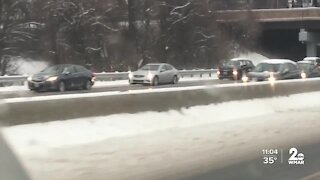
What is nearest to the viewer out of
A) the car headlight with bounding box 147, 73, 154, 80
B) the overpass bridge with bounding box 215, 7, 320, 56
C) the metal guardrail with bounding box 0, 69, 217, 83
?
the metal guardrail with bounding box 0, 69, 217, 83

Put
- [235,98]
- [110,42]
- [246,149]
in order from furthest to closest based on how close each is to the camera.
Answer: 1. [110,42]
2. [235,98]
3. [246,149]

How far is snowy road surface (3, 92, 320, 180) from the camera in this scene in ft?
31.8

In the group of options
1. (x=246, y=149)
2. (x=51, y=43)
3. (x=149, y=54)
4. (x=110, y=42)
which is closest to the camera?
(x=246, y=149)

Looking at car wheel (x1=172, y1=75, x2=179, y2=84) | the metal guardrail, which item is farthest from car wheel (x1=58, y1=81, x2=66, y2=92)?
car wheel (x1=172, y1=75, x2=179, y2=84)

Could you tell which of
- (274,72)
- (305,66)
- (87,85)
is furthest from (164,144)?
(305,66)

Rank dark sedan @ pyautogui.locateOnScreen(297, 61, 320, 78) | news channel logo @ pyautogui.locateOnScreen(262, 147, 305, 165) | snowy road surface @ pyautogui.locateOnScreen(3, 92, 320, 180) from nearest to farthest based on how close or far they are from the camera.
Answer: snowy road surface @ pyautogui.locateOnScreen(3, 92, 320, 180) < news channel logo @ pyautogui.locateOnScreen(262, 147, 305, 165) < dark sedan @ pyautogui.locateOnScreen(297, 61, 320, 78)

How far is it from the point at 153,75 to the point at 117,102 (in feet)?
76.0

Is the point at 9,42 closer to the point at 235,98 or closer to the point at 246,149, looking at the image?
the point at 235,98

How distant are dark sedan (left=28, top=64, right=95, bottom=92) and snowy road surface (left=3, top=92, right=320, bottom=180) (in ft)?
45.1

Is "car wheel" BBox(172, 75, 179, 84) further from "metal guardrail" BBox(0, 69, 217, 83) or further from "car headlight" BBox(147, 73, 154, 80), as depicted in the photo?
"metal guardrail" BBox(0, 69, 217, 83)

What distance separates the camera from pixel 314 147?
41.3ft

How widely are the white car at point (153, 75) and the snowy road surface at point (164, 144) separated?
20.1 m

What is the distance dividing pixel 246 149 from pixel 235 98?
18.6ft

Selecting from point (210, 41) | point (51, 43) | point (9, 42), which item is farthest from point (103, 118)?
point (210, 41)
